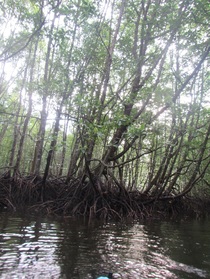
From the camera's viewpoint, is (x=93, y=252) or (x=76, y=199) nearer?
(x=93, y=252)

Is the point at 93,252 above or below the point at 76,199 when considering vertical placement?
below

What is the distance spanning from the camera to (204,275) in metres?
2.87

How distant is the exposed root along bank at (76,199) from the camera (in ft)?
21.8

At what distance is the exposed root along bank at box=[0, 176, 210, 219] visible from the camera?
6.64 m

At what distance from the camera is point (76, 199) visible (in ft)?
22.6

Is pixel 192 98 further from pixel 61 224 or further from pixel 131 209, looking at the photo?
pixel 61 224

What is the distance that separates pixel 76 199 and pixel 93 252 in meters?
3.59

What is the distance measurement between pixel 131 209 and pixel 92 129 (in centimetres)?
351

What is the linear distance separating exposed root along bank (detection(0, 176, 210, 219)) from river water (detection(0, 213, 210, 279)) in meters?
1.50

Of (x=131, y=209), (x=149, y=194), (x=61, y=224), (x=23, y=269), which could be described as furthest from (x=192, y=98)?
(x=23, y=269)

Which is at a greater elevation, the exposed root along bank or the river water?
the exposed root along bank

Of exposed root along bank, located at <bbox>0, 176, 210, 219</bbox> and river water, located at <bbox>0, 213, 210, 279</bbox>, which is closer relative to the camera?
river water, located at <bbox>0, 213, 210, 279</bbox>

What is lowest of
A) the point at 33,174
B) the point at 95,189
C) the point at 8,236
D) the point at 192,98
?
the point at 8,236

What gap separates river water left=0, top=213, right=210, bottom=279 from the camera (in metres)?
2.70
